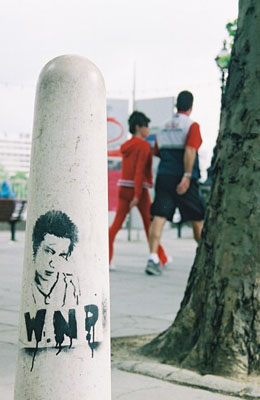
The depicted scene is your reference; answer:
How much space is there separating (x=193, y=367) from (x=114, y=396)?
60cm

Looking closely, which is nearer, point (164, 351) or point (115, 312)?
point (164, 351)

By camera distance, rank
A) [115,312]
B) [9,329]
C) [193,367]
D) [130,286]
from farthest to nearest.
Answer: [130,286]
[115,312]
[9,329]
[193,367]

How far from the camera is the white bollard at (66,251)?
2.38 meters

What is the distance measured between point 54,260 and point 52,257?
0.01 m

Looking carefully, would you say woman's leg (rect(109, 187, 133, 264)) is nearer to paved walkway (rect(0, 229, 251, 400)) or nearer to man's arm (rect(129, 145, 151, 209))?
man's arm (rect(129, 145, 151, 209))

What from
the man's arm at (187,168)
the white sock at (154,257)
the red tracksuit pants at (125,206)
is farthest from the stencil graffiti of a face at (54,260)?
the red tracksuit pants at (125,206)

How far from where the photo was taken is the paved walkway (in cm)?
339

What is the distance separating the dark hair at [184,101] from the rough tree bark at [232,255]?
3.91 meters

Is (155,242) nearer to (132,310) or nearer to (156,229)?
(156,229)

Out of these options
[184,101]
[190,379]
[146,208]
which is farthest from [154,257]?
[190,379]

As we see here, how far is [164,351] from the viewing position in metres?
4.02

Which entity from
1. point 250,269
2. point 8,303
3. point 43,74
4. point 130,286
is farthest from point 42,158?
point 130,286

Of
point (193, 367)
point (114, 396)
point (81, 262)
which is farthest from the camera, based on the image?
point (193, 367)

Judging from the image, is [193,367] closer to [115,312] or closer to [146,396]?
[146,396]
